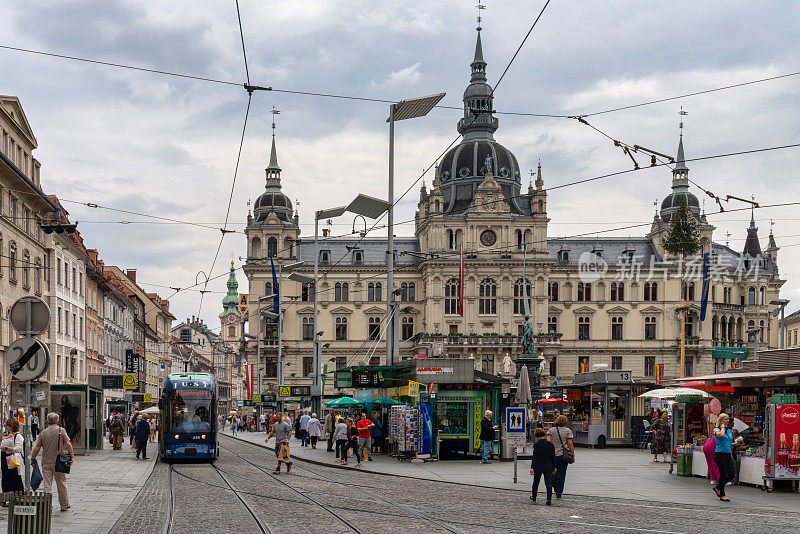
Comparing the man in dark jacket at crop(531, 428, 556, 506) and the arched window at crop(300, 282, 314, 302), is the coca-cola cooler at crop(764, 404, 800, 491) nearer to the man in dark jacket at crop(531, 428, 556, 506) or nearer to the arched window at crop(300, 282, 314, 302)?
the man in dark jacket at crop(531, 428, 556, 506)

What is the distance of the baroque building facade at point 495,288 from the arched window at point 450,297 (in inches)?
4.4

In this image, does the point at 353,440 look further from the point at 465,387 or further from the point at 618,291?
the point at 618,291

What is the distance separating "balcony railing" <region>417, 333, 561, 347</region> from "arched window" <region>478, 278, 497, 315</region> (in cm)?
299

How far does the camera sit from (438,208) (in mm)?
98562

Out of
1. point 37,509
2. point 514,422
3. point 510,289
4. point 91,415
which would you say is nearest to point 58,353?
point 91,415

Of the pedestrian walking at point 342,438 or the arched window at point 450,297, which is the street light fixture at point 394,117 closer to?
the pedestrian walking at point 342,438

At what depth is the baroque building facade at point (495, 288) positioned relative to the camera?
3814 inches

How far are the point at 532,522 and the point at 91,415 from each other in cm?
2803

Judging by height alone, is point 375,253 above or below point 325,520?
above

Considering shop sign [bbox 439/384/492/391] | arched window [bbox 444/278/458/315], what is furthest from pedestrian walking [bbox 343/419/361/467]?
arched window [bbox 444/278/458/315]

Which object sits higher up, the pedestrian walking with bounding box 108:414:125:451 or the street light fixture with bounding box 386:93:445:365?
the street light fixture with bounding box 386:93:445:365

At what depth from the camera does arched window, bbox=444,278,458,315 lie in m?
97.4

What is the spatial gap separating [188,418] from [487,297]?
6541cm

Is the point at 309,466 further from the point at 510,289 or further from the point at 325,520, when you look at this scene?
the point at 510,289
